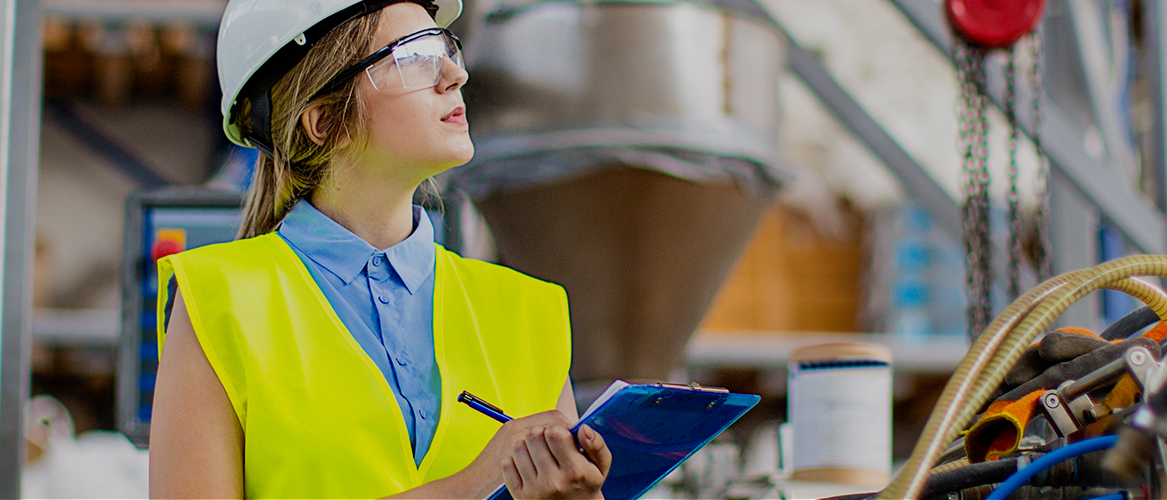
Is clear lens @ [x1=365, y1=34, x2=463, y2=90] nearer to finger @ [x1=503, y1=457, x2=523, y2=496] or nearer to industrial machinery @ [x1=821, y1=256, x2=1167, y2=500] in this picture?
finger @ [x1=503, y1=457, x2=523, y2=496]

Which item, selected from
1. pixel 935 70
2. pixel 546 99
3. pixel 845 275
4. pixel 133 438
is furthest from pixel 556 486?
pixel 845 275

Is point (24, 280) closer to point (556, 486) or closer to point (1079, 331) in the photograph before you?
point (556, 486)

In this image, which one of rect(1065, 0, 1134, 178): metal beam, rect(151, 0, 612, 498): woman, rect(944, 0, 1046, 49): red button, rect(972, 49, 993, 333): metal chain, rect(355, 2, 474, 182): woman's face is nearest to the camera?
rect(151, 0, 612, 498): woman

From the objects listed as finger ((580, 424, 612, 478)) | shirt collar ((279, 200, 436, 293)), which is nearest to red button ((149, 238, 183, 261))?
shirt collar ((279, 200, 436, 293))

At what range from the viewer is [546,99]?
92.4 inches

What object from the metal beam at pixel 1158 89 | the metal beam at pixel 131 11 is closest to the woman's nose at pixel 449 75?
the metal beam at pixel 1158 89

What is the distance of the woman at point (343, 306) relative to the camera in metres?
0.98

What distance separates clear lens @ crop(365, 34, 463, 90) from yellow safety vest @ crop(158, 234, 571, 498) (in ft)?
0.66

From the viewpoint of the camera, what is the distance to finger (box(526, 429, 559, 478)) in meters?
0.85

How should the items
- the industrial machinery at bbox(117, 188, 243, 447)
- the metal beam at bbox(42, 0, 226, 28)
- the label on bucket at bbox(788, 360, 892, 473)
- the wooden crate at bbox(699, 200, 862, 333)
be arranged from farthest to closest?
the wooden crate at bbox(699, 200, 862, 333) < the metal beam at bbox(42, 0, 226, 28) < the industrial machinery at bbox(117, 188, 243, 447) < the label on bucket at bbox(788, 360, 892, 473)

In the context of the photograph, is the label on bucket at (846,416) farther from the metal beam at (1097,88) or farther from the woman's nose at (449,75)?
the metal beam at (1097,88)

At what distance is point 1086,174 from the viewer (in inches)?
110

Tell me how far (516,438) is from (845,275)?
17.0 feet

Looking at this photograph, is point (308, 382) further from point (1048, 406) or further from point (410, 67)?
point (1048, 406)
